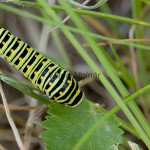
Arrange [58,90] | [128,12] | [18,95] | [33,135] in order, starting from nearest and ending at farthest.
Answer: [58,90]
[33,135]
[18,95]
[128,12]

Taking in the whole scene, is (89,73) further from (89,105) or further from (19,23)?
(89,105)

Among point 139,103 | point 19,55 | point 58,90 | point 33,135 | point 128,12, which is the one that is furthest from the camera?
point 128,12

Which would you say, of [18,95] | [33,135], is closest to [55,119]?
[33,135]
